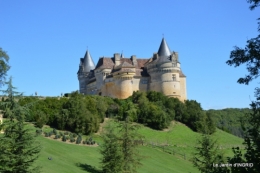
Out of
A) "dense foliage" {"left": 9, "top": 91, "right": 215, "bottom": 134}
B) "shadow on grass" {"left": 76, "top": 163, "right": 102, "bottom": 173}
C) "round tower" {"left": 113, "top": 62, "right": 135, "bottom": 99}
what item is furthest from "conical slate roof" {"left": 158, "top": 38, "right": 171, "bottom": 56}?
"shadow on grass" {"left": 76, "top": 163, "right": 102, "bottom": 173}

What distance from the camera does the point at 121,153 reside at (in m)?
26.0

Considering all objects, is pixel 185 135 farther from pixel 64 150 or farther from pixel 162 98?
pixel 64 150

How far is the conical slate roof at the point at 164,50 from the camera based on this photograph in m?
78.3

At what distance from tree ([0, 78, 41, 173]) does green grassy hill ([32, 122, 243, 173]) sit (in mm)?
2470

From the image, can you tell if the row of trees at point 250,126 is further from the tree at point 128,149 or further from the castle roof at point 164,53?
the castle roof at point 164,53

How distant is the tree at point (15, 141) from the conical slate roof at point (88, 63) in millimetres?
→ 67858

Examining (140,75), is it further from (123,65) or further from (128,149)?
(128,149)

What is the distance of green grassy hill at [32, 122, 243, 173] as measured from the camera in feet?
89.3

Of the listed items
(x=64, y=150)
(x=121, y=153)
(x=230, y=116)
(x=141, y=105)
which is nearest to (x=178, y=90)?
(x=141, y=105)

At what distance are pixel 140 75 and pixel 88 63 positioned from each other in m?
13.8

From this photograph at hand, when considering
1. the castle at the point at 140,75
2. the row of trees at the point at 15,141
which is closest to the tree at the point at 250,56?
the row of trees at the point at 15,141

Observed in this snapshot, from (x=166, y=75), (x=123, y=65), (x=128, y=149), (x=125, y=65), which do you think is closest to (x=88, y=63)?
(x=123, y=65)

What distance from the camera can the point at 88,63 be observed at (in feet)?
284

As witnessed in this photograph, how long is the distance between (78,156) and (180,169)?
34.2ft
